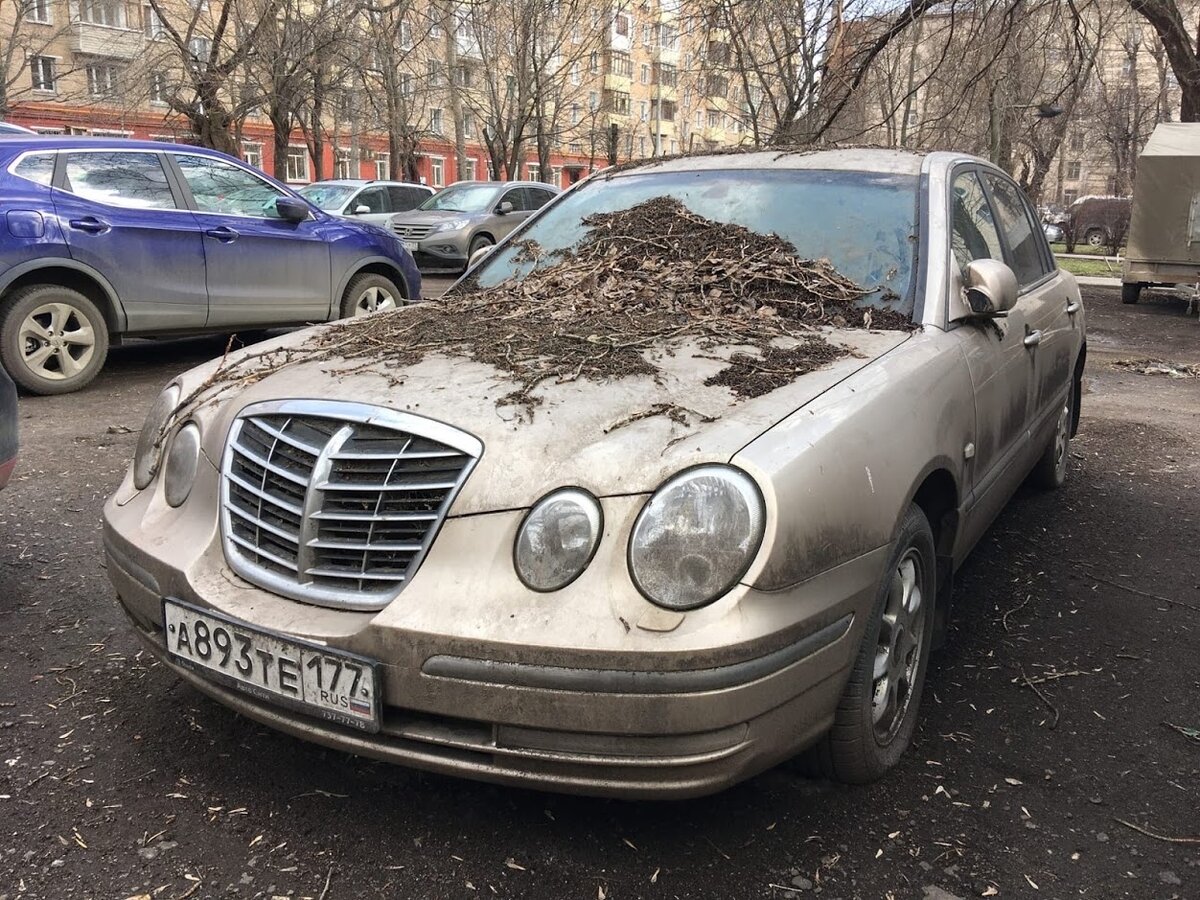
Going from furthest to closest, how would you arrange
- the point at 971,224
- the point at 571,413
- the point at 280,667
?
the point at 971,224
the point at 571,413
the point at 280,667

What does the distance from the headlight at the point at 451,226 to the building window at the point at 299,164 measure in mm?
36416

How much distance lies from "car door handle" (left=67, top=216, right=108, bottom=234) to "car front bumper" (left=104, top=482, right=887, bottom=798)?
18.6 feet

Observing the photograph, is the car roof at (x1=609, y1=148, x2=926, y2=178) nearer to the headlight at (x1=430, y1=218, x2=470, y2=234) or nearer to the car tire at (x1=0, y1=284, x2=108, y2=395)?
the car tire at (x1=0, y1=284, x2=108, y2=395)

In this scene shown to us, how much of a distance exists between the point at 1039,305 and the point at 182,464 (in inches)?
130

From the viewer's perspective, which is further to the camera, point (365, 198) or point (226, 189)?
point (365, 198)

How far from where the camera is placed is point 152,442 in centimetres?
283

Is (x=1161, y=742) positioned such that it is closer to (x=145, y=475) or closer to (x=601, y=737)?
(x=601, y=737)

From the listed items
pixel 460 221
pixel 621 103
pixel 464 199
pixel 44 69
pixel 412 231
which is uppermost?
pixel 621 103

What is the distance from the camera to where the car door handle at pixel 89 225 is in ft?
22.4

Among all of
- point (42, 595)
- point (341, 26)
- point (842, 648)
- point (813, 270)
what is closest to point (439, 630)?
point (842, 648)

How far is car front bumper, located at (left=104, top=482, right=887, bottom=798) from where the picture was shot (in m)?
1.94

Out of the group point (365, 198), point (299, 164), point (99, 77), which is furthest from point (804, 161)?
point (299, 164)

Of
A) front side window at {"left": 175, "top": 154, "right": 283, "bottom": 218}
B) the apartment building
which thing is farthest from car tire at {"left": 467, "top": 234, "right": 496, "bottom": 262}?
front side window at {"left": 175, "top": 154, "right": 283, "bottom": 218}

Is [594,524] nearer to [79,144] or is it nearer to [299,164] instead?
[79,144]
